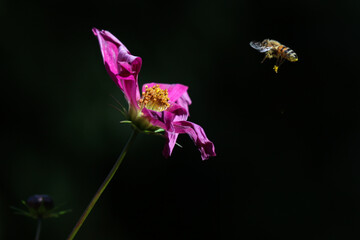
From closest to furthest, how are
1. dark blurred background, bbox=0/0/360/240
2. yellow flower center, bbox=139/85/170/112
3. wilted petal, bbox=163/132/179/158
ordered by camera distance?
wilted petal, bbox=163/132/179/158, yellow flower center, bbox=139/85/170/112, dark blurred background, bbox=0/0/360/240

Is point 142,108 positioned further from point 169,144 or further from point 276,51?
point 276,51

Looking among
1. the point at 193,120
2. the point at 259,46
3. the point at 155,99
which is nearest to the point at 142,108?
the point at 155,99

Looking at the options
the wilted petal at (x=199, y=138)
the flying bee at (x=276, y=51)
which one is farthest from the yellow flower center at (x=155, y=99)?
the flying bee at (x=276, y=51)


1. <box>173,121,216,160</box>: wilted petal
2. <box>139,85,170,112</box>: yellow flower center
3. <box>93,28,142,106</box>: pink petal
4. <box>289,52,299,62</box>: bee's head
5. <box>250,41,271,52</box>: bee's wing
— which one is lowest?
<box>173,121,216,160</box>: wilted petal

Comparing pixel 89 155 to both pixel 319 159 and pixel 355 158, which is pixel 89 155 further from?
pixel 355 158

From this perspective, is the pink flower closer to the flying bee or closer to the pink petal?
the pink petal

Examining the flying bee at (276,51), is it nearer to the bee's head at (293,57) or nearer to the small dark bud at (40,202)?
the bee's head at (293,57)

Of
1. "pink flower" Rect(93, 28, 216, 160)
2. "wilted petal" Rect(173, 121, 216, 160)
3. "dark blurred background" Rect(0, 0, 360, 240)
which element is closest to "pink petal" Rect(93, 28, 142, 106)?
"pink flower" Rect(93, 28, 216, 160)
